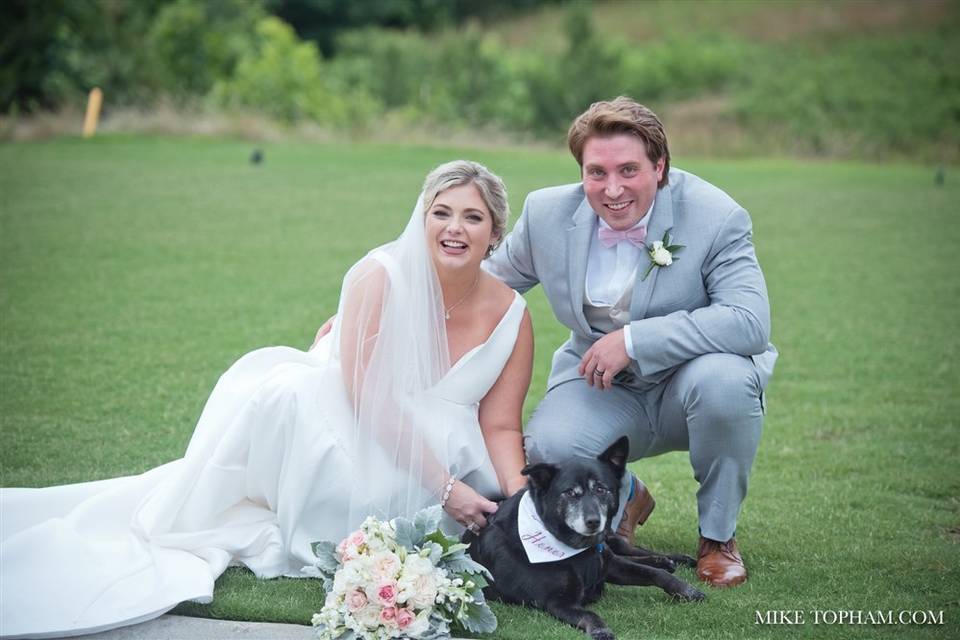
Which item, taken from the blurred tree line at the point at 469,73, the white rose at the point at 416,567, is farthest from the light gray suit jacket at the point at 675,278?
the blurred tree line at the point at 469,73

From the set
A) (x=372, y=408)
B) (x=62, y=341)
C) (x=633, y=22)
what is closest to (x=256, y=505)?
(x=372, y=408)

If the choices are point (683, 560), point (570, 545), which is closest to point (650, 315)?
point (683, 560)

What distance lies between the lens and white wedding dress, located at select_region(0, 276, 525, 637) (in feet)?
14.0

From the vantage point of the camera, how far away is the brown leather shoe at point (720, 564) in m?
4.27

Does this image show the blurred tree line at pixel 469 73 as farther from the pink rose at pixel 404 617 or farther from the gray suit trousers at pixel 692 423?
the pink rose at pixel 404 617

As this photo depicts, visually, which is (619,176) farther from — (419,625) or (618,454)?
(419,625)

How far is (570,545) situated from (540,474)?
0.86 feet

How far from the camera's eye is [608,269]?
4660 millimetres

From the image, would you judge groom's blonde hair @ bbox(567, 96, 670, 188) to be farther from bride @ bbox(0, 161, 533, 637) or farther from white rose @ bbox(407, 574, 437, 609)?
white rose @ bbox(407, 574, 437, 609)

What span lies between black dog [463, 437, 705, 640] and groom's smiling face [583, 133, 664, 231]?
1034mm

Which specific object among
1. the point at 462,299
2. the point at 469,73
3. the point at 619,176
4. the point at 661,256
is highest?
the point at 469,73

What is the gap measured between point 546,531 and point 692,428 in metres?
0.85

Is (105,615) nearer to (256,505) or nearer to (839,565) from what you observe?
(256,505)

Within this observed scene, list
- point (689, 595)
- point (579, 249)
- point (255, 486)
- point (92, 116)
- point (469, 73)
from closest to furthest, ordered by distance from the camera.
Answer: point (689, 595), point (255, 486), point (579, 249), point (92, 116), point (469, 73)
